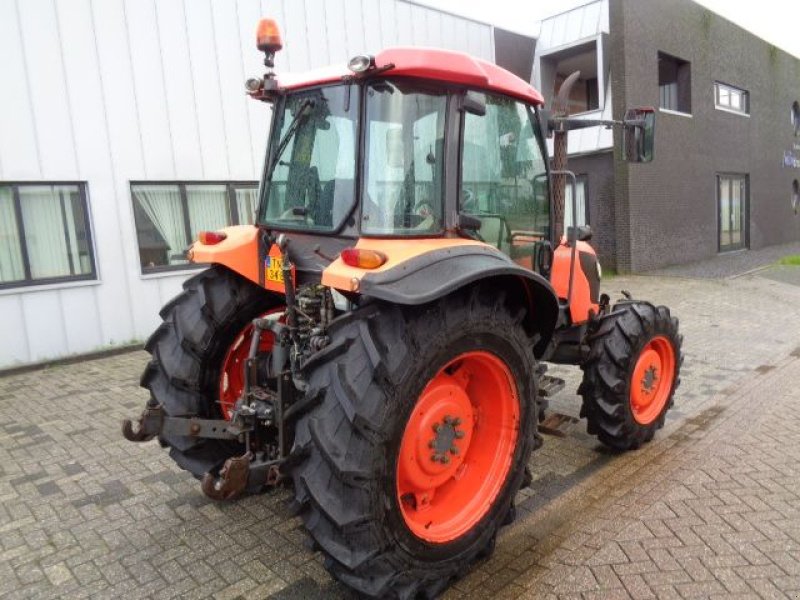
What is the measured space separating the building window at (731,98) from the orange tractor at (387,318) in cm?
1573

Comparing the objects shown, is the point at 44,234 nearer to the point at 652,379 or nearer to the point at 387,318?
the point at 387,318

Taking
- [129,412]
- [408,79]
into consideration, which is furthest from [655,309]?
[129,412]

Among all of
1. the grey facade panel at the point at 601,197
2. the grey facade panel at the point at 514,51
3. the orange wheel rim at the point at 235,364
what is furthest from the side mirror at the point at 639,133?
the grey facade panel at the point at 601,197

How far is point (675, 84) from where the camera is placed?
15859 millimetres

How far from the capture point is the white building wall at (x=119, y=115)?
6.91 meters

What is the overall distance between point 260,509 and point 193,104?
6.42 m

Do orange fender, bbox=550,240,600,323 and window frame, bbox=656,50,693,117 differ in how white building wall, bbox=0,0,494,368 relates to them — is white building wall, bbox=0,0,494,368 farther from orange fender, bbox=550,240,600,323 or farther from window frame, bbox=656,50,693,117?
window frame, bbox=656,50,693,117

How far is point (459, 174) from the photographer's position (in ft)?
9.10

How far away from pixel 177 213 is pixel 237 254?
5.66m

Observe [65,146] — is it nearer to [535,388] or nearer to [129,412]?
[129,412]

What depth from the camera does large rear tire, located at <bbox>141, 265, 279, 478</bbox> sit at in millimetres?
3129

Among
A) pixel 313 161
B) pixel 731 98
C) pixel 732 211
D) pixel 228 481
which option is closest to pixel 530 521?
pixel 228 481

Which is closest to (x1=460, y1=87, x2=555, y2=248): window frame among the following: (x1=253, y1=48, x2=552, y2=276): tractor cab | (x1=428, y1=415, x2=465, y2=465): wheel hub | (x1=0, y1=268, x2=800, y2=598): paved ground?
(x1=253, y1=48, x2=552, y2=276): tractor cab

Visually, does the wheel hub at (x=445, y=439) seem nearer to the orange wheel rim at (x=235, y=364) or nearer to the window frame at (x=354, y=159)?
the window frame at (x=354, y=159)
